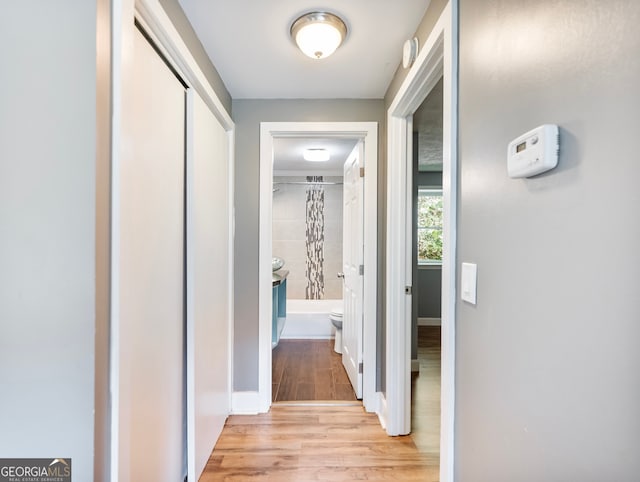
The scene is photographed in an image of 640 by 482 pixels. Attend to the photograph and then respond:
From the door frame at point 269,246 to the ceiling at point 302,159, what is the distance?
57 cm

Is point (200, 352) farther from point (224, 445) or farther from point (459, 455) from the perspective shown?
point (459, 455)

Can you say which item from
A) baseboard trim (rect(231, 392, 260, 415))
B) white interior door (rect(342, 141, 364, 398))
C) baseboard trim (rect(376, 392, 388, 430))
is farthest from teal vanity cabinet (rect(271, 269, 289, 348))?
baseboard trim (rect(376, 392, 388, 430))

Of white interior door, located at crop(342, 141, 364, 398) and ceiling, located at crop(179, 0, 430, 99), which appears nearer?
ceiling, located at crop(179, 0, 430, 99)

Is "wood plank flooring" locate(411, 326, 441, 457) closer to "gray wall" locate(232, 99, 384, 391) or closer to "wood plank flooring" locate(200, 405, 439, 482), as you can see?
"wood plank flooring" locate(200, 405, 439, 482)

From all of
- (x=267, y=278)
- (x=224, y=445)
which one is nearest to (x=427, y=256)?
(x=267, y=278)

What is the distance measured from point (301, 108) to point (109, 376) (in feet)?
6.52

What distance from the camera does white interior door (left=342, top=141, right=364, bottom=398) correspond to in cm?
234

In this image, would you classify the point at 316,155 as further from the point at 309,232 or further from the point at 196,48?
the point at 196,48

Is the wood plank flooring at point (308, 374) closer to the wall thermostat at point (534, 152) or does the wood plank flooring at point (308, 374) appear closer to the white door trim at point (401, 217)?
the white door trim at point (401, 217)

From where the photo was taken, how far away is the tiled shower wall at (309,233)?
15.6 ft

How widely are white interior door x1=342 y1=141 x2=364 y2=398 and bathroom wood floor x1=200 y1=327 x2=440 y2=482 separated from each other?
14.4 inches

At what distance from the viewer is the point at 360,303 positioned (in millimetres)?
2314

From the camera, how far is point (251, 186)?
7.28 ft

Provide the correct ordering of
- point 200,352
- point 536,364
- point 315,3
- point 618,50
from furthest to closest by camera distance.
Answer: point 200,352 → point 315,3 → point 536,364 → point 618,50
